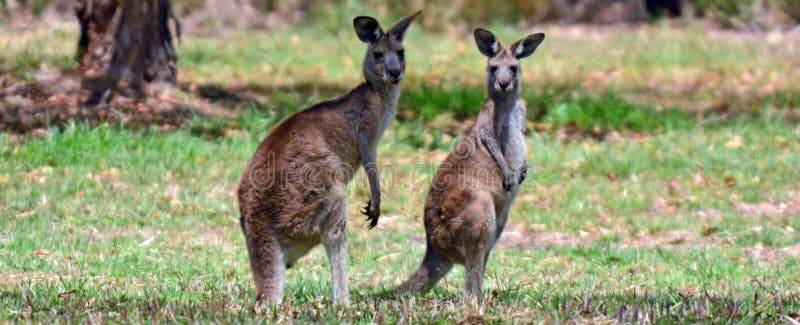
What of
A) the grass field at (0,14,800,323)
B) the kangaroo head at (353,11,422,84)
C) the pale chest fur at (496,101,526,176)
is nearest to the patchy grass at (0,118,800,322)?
the grass field at (0,14,800,323)

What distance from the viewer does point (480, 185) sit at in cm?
492

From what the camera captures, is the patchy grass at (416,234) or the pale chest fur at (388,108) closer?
the patchy grass at (416,234)

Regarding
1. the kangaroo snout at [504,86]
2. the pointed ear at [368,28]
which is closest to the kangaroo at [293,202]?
the pointed ear at [368,28]

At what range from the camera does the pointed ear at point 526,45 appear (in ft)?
17.4

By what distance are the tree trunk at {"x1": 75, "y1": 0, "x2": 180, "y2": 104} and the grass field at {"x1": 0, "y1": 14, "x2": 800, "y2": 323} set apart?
0.85 meters

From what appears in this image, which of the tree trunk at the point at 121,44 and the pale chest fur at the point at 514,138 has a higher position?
the pale chest fur at the point at 514,138

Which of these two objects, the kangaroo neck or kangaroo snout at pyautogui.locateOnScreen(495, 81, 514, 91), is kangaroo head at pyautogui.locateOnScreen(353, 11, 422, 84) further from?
kangaroo snout at pyautogui.locateOnScreen(495, 81, 514, 91)

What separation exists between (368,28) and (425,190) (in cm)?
290

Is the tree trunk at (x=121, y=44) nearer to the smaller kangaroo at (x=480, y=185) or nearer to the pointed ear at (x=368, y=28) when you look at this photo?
the pointed ear at (x=368, y=28)

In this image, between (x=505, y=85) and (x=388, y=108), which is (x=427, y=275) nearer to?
(x=388, y=108)

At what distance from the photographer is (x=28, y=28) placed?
14.2 metres

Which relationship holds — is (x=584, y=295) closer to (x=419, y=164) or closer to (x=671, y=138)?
(x=419, y=164)

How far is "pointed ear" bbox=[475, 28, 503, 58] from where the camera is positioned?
5.29 m

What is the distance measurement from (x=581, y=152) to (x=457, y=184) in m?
4.35
